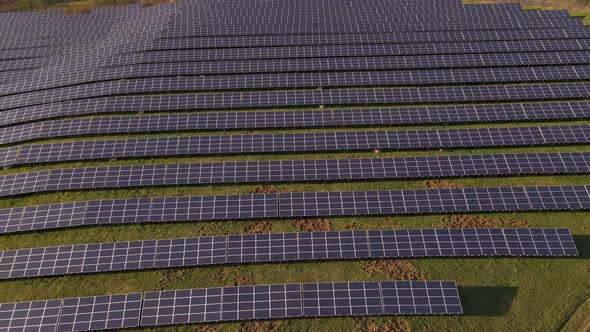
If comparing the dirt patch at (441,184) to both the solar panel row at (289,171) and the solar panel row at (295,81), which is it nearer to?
the solar panel row at (289,171)

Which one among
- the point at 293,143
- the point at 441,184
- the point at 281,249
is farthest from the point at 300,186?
the point at 441,184

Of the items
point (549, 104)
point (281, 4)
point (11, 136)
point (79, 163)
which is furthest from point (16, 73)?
point (549, 104)

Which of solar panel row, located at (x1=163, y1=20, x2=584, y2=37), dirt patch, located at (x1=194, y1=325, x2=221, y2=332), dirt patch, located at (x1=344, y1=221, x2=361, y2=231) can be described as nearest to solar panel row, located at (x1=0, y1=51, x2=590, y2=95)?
solar panel row, located at (x1=163, y1=20, x2=584, y2=37)

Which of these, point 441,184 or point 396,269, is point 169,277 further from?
point 441,184

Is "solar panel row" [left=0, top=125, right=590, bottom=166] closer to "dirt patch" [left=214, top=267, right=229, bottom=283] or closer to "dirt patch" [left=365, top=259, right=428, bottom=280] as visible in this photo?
"dirt patch" [left=365, top=259, right=428, bottom=280]

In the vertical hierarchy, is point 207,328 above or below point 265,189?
below

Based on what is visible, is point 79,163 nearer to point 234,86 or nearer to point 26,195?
point 26,195
